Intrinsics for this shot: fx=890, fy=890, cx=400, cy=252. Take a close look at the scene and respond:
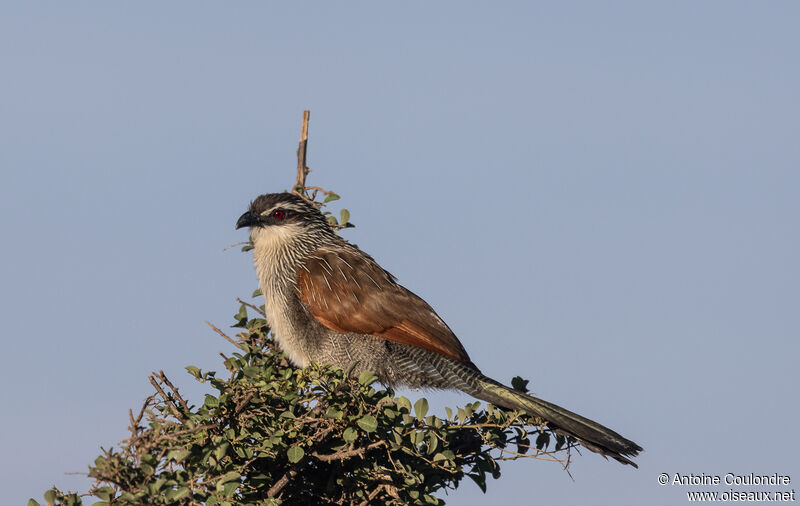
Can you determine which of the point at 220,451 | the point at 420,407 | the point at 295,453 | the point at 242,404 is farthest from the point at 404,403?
the point at 220,451

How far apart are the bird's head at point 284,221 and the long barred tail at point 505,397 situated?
1.55 metres

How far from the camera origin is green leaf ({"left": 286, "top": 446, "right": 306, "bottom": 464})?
568cm

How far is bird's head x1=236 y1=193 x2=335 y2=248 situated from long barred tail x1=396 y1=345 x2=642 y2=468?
155 centimetres

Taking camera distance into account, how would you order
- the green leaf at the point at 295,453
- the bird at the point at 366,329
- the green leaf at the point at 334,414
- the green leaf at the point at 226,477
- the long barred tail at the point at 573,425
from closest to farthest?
the green leaf at the point at 226,477
the green leaf at the point at 295,453
the green leaf at the point at 334,414
the long barred tail at the point at 573,425
the bird at the point at 366,329

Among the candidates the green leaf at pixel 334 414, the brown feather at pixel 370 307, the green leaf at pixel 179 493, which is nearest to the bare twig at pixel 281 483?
the green leaf at pixel 334 414

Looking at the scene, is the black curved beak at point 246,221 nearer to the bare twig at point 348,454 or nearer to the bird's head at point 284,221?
the bird's head at point 284,221

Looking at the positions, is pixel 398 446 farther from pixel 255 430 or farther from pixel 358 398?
pixel 255 430

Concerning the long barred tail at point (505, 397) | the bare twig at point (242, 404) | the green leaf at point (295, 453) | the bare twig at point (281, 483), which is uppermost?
the long barred tail at point (505, 397)

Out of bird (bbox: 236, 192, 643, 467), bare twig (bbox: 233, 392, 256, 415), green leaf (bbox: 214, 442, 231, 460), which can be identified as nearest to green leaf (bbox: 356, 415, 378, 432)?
bare twig (bbox: 233, 392, 256, 415)

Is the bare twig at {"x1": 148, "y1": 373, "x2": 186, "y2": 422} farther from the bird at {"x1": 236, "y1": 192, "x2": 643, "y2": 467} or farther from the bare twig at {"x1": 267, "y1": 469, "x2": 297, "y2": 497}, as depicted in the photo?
the bird at {"x1": 236, "y1": 192, "x2": 643, "y2": 467}

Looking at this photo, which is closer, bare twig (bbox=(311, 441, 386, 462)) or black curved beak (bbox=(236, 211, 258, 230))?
bare twig (bbox=(311, 441, 386, 462))

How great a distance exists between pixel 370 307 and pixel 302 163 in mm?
1490

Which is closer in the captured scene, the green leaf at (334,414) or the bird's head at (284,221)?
the green leaf at (334,414)

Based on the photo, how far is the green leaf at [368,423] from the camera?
5.71 metres
